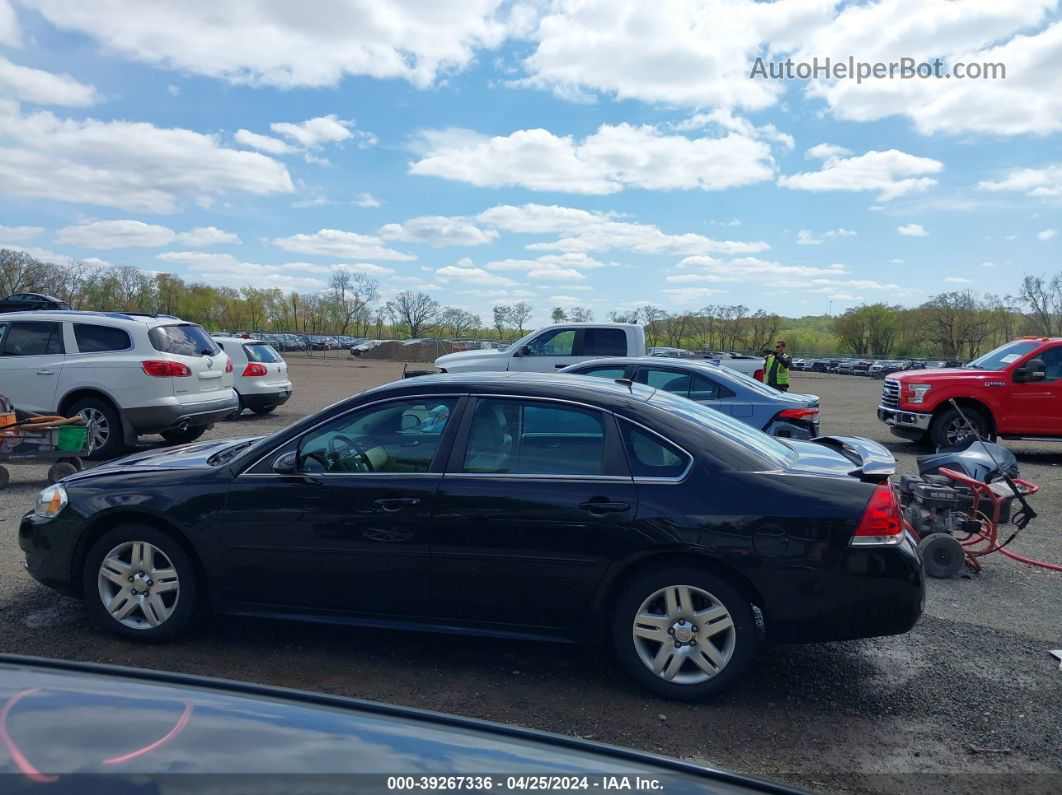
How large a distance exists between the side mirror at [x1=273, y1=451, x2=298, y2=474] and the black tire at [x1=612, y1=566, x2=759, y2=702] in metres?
1.87

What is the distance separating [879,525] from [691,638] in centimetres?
105

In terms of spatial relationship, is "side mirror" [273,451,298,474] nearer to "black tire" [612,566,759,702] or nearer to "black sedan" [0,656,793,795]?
"black tire" [612,566,759,702]

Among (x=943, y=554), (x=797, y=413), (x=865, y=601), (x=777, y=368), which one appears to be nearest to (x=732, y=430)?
(x=865, y=601)

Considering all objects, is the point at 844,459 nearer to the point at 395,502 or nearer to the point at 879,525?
the point at 879,525

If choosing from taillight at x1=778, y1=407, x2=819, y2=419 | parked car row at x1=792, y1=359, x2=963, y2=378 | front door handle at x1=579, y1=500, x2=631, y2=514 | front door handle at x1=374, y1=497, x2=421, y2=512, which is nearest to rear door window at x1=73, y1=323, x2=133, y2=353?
front door handle at x1=374, y1=497, x2=421, y2=512

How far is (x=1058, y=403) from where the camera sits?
1257 centimetres

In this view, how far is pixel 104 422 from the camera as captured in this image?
10.7 metres

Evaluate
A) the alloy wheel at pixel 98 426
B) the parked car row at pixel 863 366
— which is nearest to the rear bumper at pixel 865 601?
the alloy wheel at pixel 98 426

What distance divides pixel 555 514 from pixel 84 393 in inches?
344

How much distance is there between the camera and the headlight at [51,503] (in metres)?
4.81

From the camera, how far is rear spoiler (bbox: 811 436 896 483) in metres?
4.31

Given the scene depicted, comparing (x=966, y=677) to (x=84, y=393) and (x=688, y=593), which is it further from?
(x=84, y=393)

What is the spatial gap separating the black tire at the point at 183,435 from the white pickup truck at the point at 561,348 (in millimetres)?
4310

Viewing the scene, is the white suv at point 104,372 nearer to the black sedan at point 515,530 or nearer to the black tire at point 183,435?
the black tire at point 183,435
